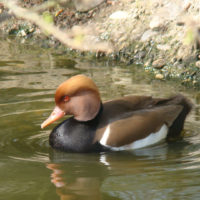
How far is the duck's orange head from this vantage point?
16.0 feet

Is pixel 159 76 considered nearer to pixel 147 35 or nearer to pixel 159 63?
pixel 159 63

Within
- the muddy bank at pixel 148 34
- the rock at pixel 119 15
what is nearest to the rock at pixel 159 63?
the muddy bank at pixel 148 34

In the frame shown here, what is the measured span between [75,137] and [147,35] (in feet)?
13.9

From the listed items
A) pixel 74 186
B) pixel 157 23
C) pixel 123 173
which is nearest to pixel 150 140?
pixel 123 173

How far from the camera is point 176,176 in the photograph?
13.4 feet

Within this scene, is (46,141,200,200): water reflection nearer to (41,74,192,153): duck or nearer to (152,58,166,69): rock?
(41,74,192,153): duck

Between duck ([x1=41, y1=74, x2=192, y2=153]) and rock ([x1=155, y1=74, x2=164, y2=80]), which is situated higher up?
rock ([x1=155, y1=74, x2=164, y2=80])

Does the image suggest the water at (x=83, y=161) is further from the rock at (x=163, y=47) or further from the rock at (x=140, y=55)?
the rock at (x=140, y=55)

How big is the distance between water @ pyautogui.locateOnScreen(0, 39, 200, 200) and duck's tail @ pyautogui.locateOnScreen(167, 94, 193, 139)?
0.39 ft

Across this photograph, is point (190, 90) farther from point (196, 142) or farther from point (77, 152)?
point (77, 152)

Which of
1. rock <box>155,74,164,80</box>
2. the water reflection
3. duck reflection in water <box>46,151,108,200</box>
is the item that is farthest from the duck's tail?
rock <box>155,74,164,80</box>

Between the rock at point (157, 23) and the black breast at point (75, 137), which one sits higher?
the rock at point (157, 23)

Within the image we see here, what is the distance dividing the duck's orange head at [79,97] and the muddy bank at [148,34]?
102 inches

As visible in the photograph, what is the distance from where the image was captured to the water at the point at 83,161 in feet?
12.5
